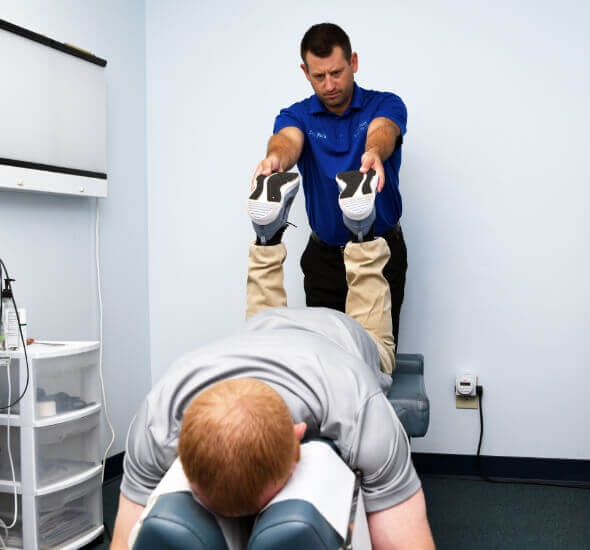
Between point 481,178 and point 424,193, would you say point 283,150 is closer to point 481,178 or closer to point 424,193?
point 424,193

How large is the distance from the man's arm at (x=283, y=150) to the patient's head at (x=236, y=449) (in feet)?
4.13

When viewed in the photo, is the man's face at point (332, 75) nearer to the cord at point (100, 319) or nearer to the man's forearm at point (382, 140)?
the man's forearm at point (382, 140)

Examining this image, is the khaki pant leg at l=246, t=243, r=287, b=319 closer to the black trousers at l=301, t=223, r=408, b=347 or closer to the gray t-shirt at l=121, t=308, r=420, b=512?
the black trousers at l=301, t=223, r=408, b=347

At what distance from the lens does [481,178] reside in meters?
2.79

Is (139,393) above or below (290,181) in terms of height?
below

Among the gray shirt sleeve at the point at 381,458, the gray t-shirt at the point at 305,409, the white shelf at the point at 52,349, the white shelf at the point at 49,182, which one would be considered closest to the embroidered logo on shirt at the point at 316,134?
the white shelf at the point at 49,182

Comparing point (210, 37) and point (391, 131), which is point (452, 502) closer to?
point (391, 131)

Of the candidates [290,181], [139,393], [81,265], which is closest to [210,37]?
[81,265]

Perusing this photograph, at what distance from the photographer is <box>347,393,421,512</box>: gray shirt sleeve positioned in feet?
3.80

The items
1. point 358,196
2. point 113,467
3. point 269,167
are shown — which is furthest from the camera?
point 113,467

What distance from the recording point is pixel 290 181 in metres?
2.02

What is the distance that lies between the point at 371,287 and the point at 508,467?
4.08 feet

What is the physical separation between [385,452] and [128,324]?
215 cm

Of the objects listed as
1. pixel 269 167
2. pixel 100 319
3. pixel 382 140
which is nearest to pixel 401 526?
pixel 269 167
